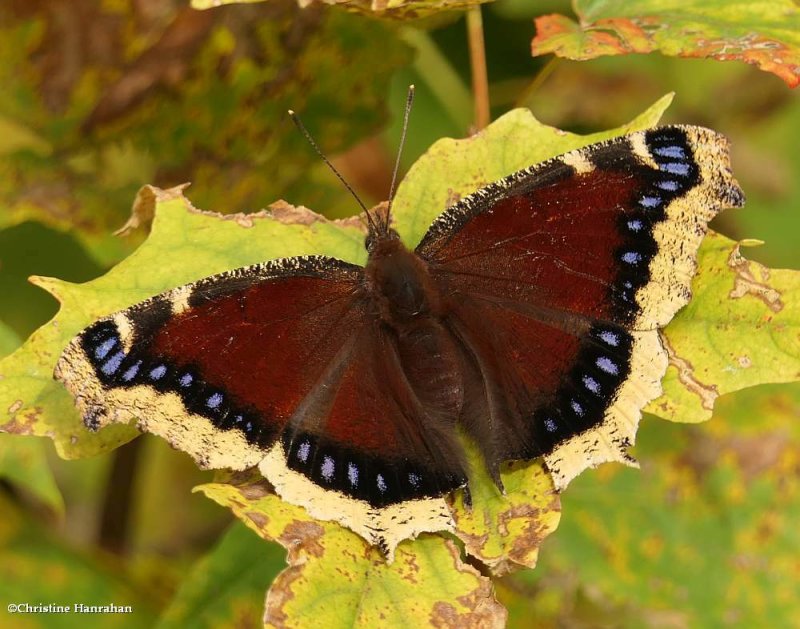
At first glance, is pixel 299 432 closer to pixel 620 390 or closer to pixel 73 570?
pixel 620 390

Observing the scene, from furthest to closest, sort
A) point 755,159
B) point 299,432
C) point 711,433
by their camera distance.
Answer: point 755,159 → point 711,433 → point 299,432

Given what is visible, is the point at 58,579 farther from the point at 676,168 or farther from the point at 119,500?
the point at 676,168

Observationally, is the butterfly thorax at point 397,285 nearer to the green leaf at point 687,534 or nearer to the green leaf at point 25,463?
the green leaf at point 25,463

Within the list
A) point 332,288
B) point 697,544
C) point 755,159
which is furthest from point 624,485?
point 755,159

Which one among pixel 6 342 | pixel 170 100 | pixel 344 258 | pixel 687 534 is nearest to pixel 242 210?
pixel 170 100

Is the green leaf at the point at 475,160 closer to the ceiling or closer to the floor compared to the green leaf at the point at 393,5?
closer to the floor

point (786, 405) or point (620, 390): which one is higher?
point (620, 390)

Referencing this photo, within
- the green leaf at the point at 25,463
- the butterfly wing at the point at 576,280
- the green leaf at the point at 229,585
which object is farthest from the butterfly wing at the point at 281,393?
the green leaf at the point at 229,585

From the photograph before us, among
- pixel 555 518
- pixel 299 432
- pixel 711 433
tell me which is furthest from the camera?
pixel 711 433
